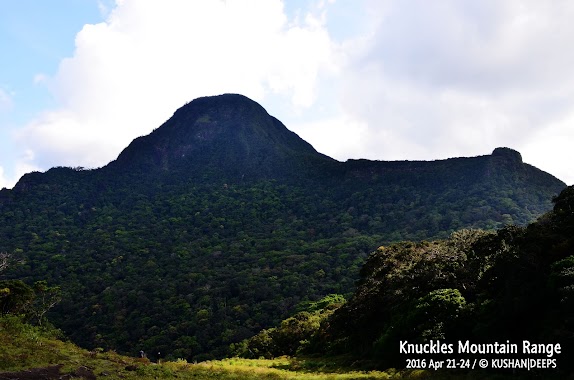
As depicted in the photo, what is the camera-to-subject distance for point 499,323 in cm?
1806

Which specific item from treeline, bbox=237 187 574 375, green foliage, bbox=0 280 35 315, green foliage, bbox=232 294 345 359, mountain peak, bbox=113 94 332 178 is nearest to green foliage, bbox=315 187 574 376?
treeline, bbox=237 187 574 375

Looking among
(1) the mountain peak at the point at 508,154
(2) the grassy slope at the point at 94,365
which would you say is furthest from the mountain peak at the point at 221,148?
(2) the grassy slope at the point at 94,365

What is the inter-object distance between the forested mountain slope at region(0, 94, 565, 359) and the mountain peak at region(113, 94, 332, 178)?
84 centimetres

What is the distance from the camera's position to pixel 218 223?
4808 inches

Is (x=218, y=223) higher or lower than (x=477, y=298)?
higher

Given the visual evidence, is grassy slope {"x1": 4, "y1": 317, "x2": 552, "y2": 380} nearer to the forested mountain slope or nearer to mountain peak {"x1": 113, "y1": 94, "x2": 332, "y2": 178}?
the forested mountain slope

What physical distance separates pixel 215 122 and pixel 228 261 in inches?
4344

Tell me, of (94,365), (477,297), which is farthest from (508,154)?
(94,365)

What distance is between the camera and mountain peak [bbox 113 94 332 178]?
166m

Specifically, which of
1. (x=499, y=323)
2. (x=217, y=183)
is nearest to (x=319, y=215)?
(x=217, y=183)

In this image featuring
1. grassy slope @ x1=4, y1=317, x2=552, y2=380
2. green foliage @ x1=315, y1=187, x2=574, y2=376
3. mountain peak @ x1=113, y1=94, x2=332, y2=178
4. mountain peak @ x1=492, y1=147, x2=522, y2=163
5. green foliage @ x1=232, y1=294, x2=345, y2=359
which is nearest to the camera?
green foliage @ x1=315, y1=187, x2=574, y2=376

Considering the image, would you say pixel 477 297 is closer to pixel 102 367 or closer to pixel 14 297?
pixel 102 367

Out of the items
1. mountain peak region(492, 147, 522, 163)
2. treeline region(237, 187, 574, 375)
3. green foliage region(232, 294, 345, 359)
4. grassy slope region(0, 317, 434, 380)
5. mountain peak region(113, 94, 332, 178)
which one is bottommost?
green foliage region(232, 294, 345, 359)

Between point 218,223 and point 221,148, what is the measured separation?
6377 centimetres
